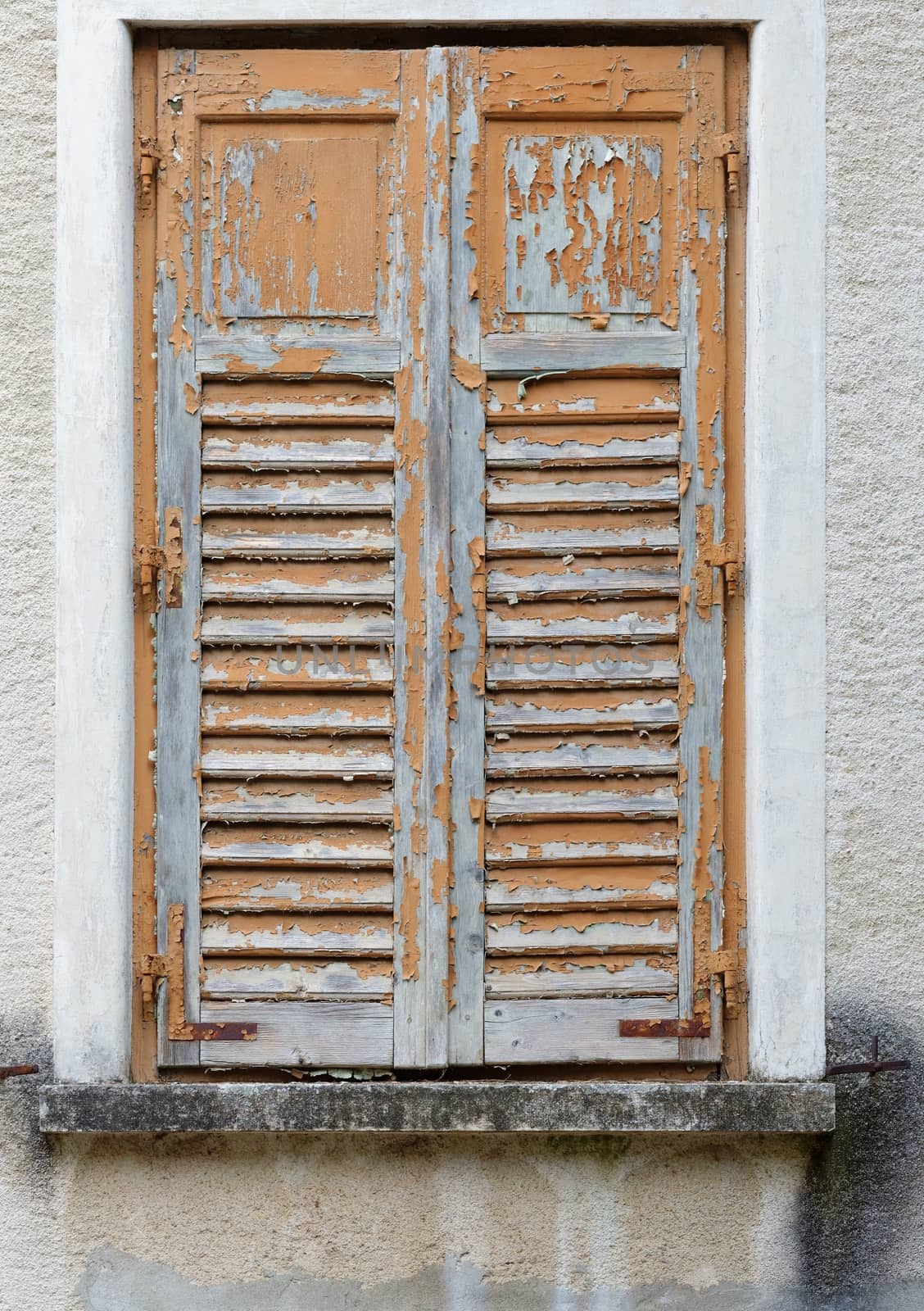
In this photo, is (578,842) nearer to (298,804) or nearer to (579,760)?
(579,760)

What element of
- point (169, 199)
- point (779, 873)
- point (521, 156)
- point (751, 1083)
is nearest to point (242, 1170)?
point (751, 1083)

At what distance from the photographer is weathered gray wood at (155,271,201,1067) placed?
8.36 feet

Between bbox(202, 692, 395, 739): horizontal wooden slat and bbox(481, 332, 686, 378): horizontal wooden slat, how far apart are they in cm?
74

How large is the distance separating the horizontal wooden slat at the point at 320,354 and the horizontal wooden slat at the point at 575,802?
911 millimetres

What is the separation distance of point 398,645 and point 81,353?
2.89 feet

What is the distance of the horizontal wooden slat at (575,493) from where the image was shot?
8.44 feet

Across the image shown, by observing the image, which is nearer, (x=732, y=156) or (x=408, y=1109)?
(x=408, y=1109)

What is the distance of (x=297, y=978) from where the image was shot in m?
2.54

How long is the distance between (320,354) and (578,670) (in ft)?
2.77

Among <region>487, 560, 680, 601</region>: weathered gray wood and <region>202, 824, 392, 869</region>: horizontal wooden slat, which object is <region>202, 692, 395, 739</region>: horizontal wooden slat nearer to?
<region>202, 824, 392, 869</region>: horizontal wooden slat

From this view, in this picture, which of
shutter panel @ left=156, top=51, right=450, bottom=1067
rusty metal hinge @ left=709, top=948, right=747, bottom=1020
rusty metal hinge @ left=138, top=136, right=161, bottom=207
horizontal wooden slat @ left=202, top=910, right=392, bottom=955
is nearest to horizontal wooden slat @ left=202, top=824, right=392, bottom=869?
shutter panel @ left=156, top=51, right=450, bottom=1067

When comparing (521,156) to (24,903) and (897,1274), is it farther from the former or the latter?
(897,1274)

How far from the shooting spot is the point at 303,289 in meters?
2.57

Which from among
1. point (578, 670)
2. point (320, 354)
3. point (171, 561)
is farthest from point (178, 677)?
point (578, 670)
